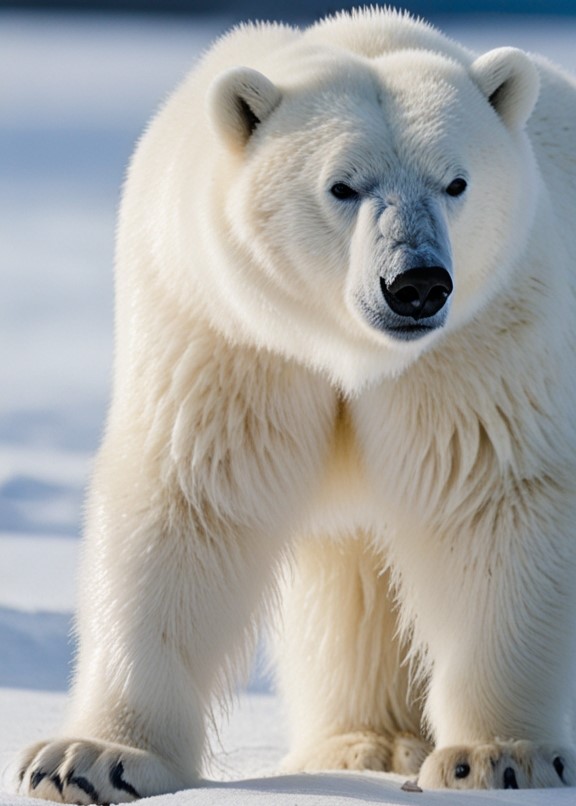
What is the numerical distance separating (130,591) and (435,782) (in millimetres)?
855

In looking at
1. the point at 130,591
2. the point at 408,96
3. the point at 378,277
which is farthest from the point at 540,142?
the point at 130,591

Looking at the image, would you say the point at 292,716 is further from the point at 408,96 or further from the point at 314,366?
the point at 408,96

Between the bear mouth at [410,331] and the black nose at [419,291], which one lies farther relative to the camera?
the bear mouth at [410,331]

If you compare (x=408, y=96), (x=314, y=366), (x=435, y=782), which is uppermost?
(x=408, y=96)

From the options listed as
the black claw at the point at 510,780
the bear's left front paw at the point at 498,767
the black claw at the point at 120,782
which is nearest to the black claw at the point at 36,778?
the black claw at the point at 120,782

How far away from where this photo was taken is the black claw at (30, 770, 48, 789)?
12.6 feet

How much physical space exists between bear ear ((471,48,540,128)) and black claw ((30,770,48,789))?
1865 millimetres

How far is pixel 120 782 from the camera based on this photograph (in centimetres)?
387

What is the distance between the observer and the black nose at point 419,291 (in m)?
3.64

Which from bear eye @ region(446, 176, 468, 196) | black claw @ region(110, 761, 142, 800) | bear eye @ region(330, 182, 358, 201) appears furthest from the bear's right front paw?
bear eye @ region(446, 176, 468, 196)

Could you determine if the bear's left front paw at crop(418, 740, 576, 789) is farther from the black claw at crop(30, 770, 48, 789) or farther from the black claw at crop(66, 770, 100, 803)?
the black claw at crop(30, 770, 48, 789)

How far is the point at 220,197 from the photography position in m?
4.07

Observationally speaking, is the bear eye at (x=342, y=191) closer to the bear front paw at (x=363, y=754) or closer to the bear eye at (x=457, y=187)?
the bear eye at (x=457, y=187)

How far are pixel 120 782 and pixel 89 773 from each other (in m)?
0.07
